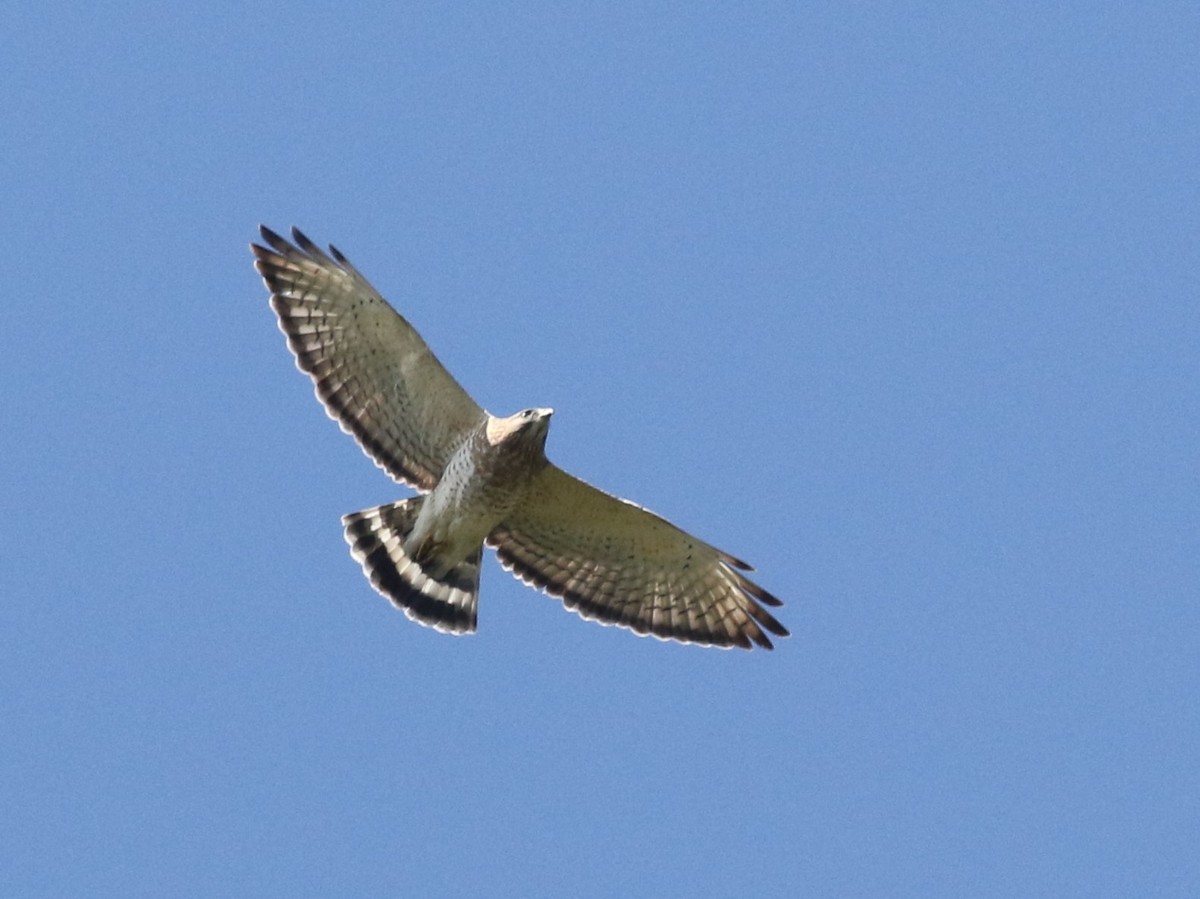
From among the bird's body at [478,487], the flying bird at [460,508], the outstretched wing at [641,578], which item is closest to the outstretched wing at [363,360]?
the flying bird at [460,508]

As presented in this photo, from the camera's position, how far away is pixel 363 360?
589 inches

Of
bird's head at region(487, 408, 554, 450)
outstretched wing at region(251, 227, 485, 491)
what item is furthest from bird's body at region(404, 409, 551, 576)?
outstretched wing at region(251, 227, 485, 491)

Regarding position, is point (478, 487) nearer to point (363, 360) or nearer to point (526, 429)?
point (526, 429)

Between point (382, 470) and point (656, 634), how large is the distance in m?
2.25

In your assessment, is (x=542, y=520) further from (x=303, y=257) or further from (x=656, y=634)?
(x=303, y=257)

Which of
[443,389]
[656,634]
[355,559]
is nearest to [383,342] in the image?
[443,389]

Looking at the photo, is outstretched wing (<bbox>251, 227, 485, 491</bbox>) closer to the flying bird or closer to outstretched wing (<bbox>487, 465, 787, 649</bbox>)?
the flying bird

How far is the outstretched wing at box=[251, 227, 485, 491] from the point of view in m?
14.8

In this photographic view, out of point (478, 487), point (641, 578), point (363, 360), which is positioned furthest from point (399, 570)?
point (641, 578)

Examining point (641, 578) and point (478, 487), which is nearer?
point (478, 487)

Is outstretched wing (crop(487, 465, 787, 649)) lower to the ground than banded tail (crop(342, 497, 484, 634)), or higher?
higher

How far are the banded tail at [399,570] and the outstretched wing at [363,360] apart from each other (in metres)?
0.38

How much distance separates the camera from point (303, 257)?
1489 centimetres

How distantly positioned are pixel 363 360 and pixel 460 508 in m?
1.17
